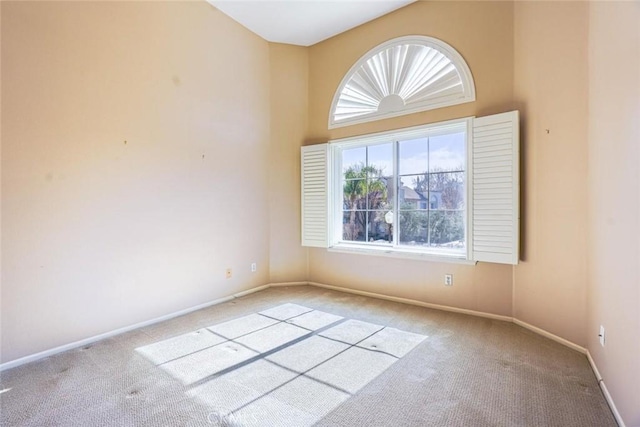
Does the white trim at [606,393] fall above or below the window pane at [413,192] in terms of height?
below

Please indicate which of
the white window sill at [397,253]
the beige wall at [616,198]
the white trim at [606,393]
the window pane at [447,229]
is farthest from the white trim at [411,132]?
the white trim at [606,393]

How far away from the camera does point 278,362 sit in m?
2.25

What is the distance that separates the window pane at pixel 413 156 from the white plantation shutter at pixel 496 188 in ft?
1.97

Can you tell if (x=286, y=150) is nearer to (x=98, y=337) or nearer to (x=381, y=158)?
(x=381, y=158)

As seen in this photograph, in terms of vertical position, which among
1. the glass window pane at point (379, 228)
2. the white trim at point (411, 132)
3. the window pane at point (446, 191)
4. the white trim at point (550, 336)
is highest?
the white trim at point (411, 132)

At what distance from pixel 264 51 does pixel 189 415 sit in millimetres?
4131

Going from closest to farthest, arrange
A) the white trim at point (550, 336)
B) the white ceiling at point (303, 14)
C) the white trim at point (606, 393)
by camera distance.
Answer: the white trim at point (606, 393) → the white trim at point (550, 336) → the white ceiling at point (303, 14)

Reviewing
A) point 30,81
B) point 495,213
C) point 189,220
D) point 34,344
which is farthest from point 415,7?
point 34,344

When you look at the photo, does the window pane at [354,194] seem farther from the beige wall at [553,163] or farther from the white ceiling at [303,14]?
the white ceiling at [303,14]

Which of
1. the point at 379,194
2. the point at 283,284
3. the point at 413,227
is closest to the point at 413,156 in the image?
the point at 379,194

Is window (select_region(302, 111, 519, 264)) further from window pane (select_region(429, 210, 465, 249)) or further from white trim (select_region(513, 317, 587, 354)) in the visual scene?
white trim (select_region(513, 317, 587, 354))

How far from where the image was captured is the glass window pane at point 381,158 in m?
3.74

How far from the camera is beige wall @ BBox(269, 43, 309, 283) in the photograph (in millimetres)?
4246

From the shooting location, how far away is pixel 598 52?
2025mm
